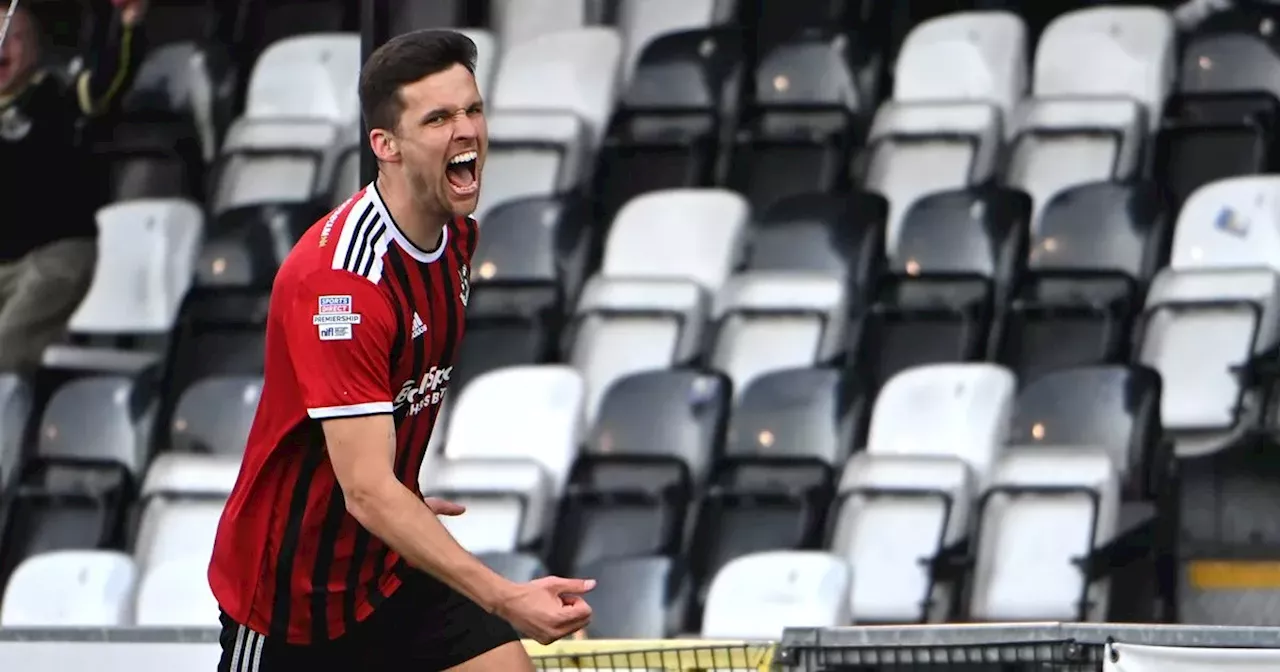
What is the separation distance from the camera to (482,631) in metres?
3.96

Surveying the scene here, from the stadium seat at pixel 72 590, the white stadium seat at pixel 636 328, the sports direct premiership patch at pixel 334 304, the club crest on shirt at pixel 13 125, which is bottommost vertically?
the stadium seat at pixel 72 590

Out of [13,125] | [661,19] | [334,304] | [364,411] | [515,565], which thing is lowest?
[364,411]

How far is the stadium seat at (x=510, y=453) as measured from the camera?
8188mm

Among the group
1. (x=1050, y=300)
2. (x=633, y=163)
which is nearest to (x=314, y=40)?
(x=633, y=163)

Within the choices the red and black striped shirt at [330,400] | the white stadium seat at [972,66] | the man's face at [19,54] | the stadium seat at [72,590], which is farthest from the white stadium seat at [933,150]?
the red and black striped shirt at [330,400]

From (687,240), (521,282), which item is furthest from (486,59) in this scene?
(687,240)

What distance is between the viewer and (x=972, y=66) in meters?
9.77

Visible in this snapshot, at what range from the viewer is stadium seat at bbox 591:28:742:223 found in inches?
393

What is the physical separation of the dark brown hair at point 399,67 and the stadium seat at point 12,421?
5.91 meters

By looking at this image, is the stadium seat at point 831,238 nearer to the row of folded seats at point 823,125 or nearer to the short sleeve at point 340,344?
the row of folded seats at point 823,125

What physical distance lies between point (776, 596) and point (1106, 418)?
1.40 m

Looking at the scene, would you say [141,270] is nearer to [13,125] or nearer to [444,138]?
[13,125]

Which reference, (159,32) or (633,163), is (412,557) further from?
(159,32)

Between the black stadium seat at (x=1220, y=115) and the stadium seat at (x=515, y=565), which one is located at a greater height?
the black stadium seat at (x=1220, y=115)
